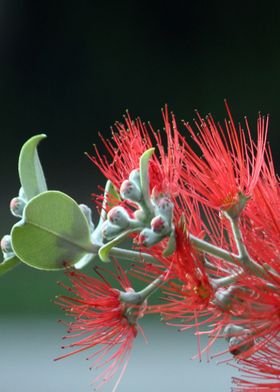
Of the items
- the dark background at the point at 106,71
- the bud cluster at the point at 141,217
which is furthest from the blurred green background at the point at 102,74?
the bud cluster at the point at 141,217

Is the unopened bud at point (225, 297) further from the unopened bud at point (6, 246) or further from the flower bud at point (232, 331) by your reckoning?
the unopened bud at point (6, 246)

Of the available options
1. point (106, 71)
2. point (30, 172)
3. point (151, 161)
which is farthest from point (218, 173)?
point (106, 71)

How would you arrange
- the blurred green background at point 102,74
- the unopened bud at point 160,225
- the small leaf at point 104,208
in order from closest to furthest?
the unopened bud at point 160,225 < the small leaf at point 104,208 < the blurred green background at point 102,74

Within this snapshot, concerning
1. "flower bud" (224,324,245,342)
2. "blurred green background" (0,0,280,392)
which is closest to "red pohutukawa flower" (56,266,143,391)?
"flower bud" (224,324,245,342)

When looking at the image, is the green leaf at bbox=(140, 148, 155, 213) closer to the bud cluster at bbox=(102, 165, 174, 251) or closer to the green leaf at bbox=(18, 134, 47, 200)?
the bud cluster at bbox=(102, 165, 174, 251)

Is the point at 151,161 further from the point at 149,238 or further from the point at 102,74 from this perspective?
the point at 102,74
